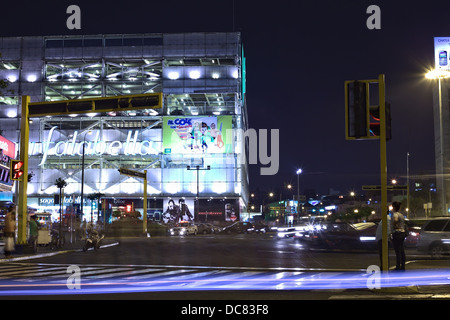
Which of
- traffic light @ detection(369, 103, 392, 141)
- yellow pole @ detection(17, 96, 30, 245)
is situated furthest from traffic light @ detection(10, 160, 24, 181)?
traffic light @ detection(369, 103, 392, 141)

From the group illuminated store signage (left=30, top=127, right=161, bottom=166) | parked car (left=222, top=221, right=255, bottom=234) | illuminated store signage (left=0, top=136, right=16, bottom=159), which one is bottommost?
parked car (left=222, top=221, right=255, bottom=234)

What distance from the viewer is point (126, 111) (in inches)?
3248

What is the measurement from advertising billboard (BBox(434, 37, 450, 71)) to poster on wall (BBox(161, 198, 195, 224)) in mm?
44035

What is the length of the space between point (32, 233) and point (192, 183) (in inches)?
2252

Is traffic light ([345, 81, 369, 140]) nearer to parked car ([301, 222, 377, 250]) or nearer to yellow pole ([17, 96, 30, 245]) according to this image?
parked car ([301, 222, 377, 250])

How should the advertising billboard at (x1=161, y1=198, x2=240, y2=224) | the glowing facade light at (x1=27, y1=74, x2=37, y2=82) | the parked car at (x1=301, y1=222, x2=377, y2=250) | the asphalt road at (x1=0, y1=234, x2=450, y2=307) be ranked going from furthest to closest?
the glowing facade light at (x1=27, y1=74, x2=37, y2=82) → the advertising billboard at (x1=161, y1=198, x2=240, y2=224) → the parked car at (x1=301, y1=222, x2=377, y2=250) → the asphalt road at (x1=0, y1=234, x2=450, y2=307)

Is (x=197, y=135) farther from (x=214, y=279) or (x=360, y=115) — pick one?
(x=360, y=115)

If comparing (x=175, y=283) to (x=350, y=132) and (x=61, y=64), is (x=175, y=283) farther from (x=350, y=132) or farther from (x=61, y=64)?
(x=61, y=64)

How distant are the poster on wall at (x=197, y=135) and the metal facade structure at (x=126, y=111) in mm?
733

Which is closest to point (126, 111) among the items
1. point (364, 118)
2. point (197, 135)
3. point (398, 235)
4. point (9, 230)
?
point (197, 135)

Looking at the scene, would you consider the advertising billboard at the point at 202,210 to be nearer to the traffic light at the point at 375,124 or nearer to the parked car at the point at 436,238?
the parked car at the point at 436,238

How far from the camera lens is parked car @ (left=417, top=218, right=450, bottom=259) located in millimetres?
18359

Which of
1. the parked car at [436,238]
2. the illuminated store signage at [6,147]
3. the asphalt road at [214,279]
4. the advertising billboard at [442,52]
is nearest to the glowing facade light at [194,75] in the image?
the advertising billboard at [442,52]
